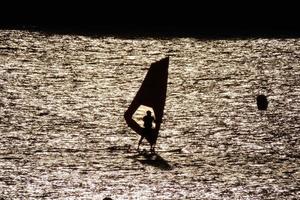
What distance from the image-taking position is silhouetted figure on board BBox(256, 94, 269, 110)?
20.2 meters

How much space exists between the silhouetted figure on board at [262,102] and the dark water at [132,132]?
7.6 inches

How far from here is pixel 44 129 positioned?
1838 centimetres

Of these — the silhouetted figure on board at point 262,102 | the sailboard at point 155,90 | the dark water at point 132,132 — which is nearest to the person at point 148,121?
the sailboard at point 155,90

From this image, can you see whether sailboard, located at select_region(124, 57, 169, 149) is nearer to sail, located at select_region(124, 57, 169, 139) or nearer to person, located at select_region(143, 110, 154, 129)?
sail, located at select_region(124, 57, 169, 139)

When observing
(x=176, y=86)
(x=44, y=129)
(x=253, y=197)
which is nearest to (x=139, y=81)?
(x=176, y=86)

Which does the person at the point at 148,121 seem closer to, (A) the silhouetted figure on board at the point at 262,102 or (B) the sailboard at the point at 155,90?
(B) the sailboard at the point at 155,90

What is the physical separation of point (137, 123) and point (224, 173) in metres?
2.64

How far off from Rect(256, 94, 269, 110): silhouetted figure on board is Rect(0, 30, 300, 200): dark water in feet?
0.63

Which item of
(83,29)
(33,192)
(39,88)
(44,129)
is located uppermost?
(83,29)

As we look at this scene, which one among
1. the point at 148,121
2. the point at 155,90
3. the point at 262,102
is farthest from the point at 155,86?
the point at 262,102

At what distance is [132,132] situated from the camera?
1847 cm

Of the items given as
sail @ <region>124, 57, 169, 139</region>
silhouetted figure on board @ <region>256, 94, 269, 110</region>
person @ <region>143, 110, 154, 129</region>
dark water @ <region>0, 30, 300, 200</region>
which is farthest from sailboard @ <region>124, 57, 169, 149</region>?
silhouetted figure on board @ <region>256, 94, 269, 110</region>

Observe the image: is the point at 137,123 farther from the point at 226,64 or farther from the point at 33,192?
the point at 226,64

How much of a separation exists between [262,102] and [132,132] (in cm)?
428
